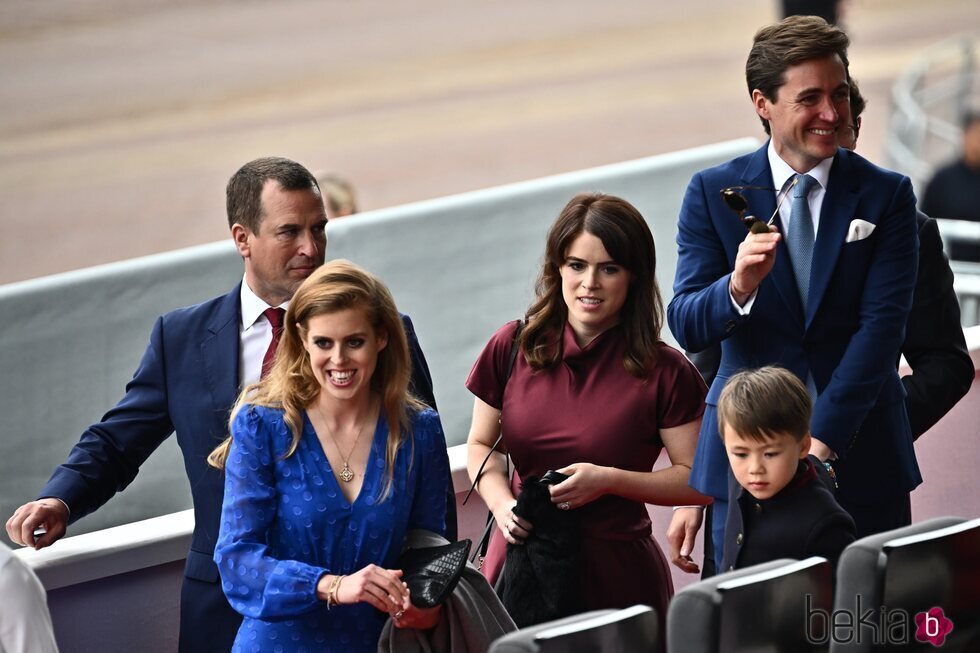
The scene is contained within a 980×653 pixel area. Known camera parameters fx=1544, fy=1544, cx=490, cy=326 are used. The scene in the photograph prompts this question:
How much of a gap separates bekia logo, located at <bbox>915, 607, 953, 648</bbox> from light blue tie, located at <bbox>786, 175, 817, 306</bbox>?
77cm

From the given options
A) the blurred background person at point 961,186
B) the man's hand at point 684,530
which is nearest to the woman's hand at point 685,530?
the man's hand at point 684,530

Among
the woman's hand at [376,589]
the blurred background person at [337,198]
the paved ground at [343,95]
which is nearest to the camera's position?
the woman's hand at [376,589]

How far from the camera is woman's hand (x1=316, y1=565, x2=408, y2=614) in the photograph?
8.48ft

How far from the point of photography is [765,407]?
2818 millimetres

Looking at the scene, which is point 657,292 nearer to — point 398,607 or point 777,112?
point 777,112

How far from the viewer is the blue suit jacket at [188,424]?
3.07 m

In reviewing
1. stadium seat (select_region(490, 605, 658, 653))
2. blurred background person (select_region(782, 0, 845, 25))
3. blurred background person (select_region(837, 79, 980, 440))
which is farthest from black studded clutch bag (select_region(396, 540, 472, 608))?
blurred background person (select_region(782, 0, 845, 25))

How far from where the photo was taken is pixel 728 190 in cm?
303

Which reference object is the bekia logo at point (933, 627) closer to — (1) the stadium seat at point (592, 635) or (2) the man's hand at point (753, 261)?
(1) the stadium seat at point (592, 635)

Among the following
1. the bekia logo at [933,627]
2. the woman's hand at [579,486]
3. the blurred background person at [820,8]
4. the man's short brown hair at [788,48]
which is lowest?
the bekia logo at [933,627]

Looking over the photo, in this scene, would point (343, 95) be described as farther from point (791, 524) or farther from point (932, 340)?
point (791, 524)

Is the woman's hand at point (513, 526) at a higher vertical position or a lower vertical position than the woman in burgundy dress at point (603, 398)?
lower

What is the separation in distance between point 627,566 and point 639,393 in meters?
0.35

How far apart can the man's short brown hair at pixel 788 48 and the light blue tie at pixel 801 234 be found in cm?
19
